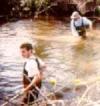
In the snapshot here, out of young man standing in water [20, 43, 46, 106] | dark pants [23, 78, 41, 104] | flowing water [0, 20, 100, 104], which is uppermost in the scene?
young man standing in water [20, 43, 46, 106]

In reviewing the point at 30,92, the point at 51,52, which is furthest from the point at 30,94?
the point at 51,52

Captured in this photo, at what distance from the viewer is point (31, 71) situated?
31.4 ft

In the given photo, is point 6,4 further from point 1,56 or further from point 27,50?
point 27,50

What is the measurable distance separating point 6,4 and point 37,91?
26.4 meters

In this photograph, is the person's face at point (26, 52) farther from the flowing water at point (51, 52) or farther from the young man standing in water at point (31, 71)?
the flowing water at point (51, 52)

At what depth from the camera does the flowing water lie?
1480 centimetres

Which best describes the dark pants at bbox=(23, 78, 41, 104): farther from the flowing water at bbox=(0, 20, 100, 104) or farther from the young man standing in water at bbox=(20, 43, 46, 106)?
the flowing water at bbox=(0, 20, 100, 104)

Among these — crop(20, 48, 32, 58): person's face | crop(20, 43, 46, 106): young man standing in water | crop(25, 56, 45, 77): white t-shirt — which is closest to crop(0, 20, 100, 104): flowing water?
crop(20, 43, 46, 106): young man standing in water

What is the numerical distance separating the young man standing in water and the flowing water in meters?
1.50

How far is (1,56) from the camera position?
18.6m

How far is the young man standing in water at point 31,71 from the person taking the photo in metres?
9.30

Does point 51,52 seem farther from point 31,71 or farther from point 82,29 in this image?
point 31,71

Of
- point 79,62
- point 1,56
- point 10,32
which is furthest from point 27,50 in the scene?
point 10,32

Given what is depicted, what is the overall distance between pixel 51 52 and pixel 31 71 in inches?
394
